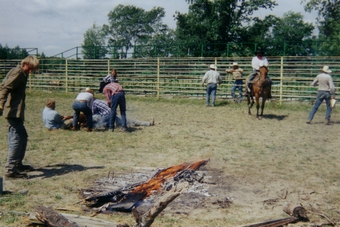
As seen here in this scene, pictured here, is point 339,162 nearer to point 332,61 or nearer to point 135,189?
point 135,189

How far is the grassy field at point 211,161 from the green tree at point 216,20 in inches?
913

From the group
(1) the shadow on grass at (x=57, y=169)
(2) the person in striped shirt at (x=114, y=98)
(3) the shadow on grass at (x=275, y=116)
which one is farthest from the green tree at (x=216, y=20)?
(1) the shadow on grass at (x=57, y=169)

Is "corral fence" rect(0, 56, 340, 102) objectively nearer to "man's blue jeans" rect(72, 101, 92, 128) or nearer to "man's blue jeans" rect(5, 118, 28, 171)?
"man's blue jeans" rect(72, 101, 92, 128)

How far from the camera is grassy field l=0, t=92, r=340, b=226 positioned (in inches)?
231

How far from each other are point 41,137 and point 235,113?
861cm

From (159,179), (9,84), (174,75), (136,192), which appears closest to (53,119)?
(9,84)

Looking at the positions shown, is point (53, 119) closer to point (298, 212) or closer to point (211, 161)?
point (211, 161)

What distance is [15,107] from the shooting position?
733 centimetres

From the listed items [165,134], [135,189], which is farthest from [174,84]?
[135,189]

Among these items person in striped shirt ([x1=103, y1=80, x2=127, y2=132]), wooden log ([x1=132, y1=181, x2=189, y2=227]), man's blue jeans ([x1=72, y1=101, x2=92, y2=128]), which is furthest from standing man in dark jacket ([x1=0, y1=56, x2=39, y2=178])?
person in striped shirt ([x1=103, y1=80, x2=127, y2=132])

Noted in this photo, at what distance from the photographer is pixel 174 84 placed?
2436 cm

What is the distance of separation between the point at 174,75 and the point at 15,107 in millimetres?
17050

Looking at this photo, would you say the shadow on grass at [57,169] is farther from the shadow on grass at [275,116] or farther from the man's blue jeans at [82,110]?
the shadow on grass at [275,116]

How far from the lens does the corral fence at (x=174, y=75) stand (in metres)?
21.2
